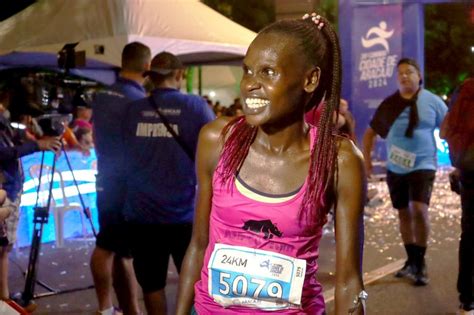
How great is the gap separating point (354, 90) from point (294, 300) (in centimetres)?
1297

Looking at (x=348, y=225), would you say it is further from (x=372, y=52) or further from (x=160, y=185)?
(x=372, y=52)

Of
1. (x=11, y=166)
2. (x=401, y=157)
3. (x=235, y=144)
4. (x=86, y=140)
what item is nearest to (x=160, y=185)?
(x=11, y=166)

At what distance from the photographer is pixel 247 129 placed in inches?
110

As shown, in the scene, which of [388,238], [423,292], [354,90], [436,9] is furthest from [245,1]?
[423,292]

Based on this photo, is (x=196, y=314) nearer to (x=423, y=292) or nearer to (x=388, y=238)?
(x=423, y=292)

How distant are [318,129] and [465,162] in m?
3.44

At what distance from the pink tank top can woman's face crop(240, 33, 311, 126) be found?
257 mm

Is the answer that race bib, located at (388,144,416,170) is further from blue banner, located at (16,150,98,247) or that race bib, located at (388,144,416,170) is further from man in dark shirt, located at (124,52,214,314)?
blue banner, located at (16,150,98,247)

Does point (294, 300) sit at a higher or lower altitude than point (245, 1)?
lower

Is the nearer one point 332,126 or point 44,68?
point 332,126

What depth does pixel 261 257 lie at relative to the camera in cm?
260

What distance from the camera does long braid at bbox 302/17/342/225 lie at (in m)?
2.61

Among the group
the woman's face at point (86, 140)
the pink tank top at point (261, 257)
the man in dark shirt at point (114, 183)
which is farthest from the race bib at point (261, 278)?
the woman's face at point (86, 140)

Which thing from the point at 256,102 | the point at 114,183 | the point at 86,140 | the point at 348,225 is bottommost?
the point at 86,140
